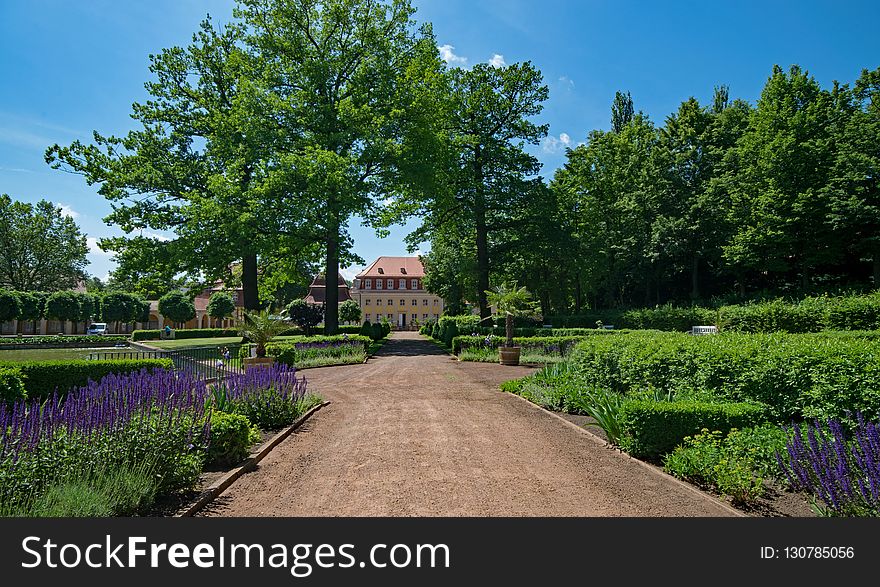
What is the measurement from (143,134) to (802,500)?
31762mm

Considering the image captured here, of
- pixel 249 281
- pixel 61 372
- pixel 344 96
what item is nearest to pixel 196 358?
pixel 61 372

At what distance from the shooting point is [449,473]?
211 inches

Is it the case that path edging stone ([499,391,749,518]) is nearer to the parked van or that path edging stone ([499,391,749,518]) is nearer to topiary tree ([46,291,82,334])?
topiary tree ([46,291,82,334])

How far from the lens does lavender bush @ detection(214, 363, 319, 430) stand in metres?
7.60

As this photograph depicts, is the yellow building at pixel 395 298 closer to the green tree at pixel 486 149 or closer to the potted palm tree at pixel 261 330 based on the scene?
the green tree at pixel 486 149

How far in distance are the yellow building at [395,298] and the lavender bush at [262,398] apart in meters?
71.0

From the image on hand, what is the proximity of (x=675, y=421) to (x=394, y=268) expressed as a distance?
78.4 m

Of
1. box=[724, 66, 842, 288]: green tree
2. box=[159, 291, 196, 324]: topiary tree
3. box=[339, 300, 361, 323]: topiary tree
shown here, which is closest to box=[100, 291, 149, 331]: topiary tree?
box=[159, 291, 196, 324]: topiary tree

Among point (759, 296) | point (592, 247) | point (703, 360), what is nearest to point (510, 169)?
point (592, 247)

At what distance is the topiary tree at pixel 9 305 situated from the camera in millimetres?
41438

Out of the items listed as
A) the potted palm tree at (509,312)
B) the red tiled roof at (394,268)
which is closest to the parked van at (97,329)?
the red tiled roof at (394,268)

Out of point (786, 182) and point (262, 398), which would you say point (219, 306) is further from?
point (786, 182)

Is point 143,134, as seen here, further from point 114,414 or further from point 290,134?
point 114,414

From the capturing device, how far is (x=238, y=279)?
3203cm
